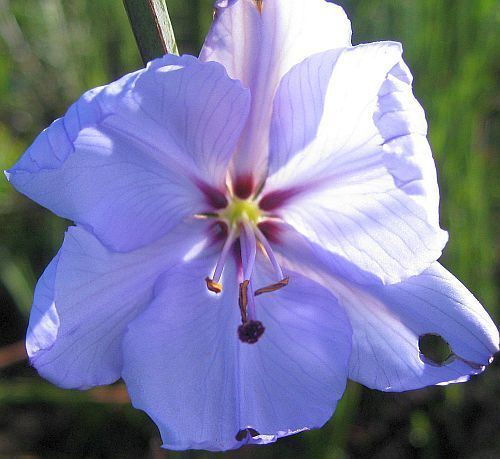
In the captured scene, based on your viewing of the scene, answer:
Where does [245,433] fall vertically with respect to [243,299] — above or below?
below

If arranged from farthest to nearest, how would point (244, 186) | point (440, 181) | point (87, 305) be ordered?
point (440, 181)
point (244, 186)
point (87, 305)

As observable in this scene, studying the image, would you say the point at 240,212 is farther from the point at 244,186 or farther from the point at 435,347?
the point at 435,347

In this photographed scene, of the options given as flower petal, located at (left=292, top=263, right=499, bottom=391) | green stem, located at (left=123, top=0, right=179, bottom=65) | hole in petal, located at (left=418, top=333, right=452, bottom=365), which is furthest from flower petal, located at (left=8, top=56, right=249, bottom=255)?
hole in petal, located at (left=418, top=333, right=452, bottom=365)

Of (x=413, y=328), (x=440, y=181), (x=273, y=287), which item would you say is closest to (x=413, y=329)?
(x=413, y=328)

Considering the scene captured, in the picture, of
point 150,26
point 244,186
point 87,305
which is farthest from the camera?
point 244,186

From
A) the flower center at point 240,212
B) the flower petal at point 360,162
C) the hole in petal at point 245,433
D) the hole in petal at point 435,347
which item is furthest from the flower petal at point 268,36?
the hole in petal at point 435,347

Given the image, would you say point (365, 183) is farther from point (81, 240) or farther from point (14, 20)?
point (14, 20)
